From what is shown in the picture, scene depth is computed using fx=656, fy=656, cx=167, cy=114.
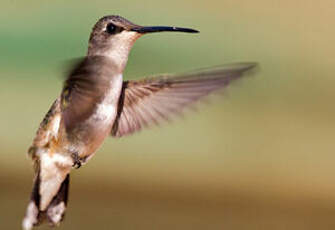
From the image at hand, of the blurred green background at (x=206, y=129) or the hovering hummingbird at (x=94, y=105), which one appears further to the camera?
the blurred green background at (x=206, y=129)

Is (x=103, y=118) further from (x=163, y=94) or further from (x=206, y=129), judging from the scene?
(x=206, y=129)

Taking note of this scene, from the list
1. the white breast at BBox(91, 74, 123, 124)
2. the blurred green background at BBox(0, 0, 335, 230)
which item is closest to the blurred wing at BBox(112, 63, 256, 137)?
the white breast at BBox(91, 74, 123, 124)

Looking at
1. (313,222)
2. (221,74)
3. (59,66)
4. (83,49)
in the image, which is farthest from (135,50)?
(59,66)

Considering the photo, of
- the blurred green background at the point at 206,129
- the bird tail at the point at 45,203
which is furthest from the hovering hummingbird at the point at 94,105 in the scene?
the blurred green background at the point at 206,129

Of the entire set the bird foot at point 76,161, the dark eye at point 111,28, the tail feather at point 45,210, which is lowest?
the tail feather at point 45,210

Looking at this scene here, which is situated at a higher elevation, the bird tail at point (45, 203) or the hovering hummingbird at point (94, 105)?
the hovering hummingbird at point (94, 105)

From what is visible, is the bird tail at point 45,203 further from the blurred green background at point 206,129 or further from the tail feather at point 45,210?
the blurred green background at point 206,129

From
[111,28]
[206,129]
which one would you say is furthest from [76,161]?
[206,129]
